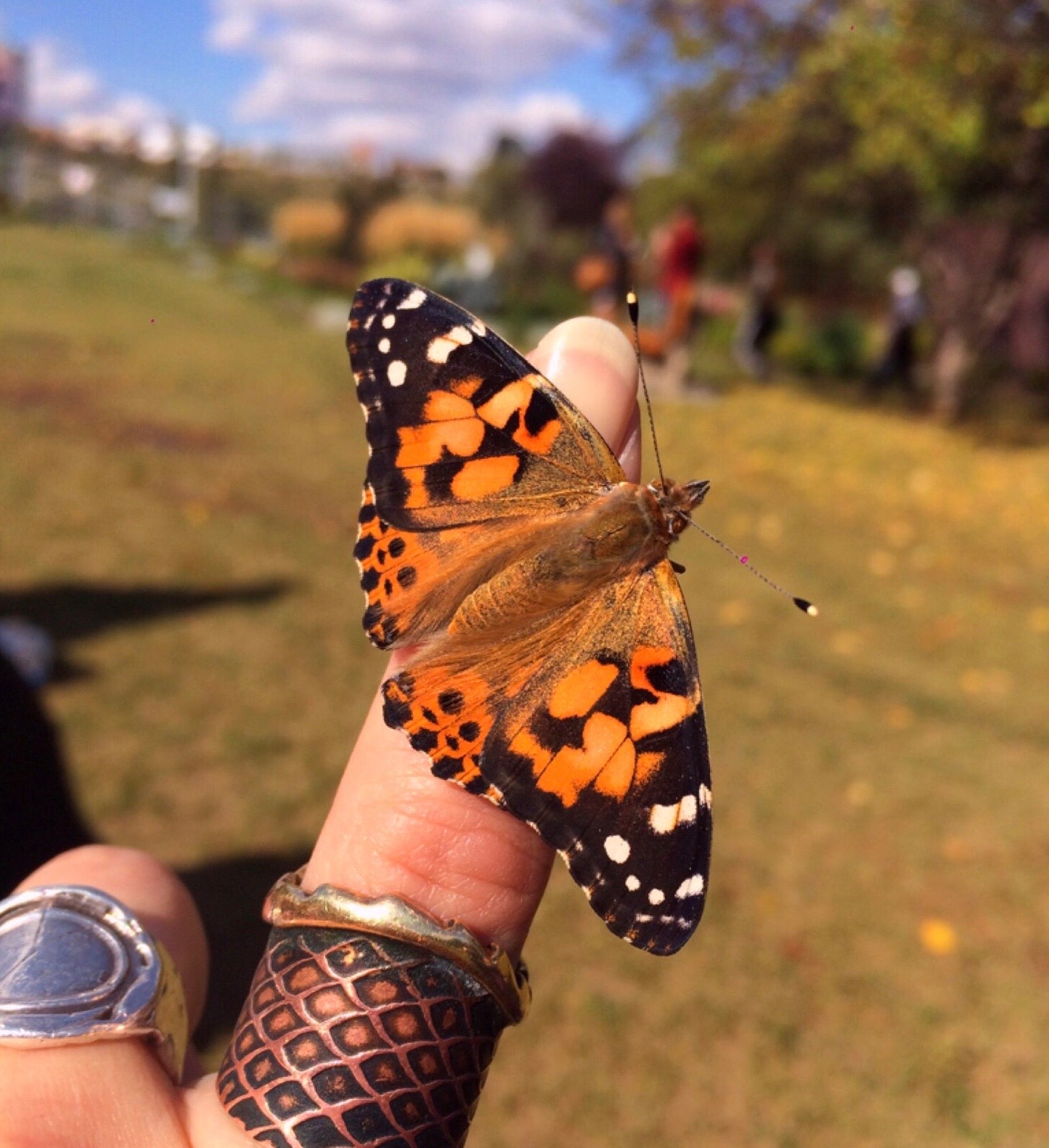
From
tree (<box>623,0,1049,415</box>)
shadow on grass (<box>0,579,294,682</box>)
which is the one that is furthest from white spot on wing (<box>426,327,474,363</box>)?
tree (<box>623,0,1049,415</box>)

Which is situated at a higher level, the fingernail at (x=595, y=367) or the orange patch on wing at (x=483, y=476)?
the fingernail at (x=595, y=367)

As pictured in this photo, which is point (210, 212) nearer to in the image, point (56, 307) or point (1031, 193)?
point (56, 307)

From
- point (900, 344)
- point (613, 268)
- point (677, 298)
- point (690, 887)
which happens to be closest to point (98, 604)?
point (690, 887)

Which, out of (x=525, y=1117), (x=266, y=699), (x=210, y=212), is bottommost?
(x=525, y=1117)

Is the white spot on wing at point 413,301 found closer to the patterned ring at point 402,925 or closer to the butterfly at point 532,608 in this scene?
the butterfly at point 532,608

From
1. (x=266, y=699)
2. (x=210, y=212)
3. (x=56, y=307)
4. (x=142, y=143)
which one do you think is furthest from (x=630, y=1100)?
(x=210, y=212)

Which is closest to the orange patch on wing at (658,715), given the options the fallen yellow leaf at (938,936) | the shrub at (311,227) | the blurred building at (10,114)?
the fallen yellow leaf at (938,936)
